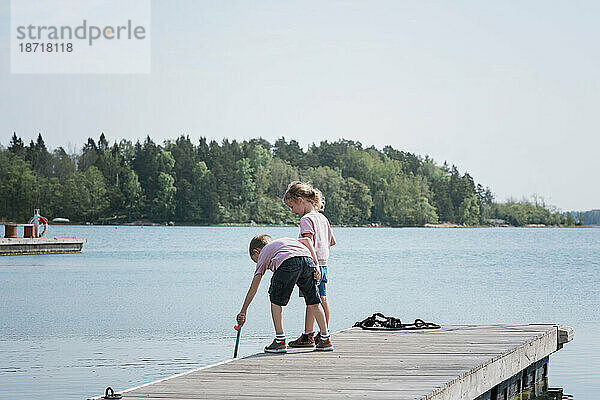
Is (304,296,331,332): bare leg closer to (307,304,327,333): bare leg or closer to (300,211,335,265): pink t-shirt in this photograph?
(307,304,327,333): bare leg

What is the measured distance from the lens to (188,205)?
108562 mm

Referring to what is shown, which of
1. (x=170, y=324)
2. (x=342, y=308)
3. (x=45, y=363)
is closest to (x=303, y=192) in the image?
(x=45, y=363)

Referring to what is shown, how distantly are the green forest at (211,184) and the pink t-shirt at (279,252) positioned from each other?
9437 cm

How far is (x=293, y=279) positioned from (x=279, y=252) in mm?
232

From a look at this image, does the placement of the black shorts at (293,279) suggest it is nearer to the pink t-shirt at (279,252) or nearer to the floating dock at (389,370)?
the pink t-shirt at (279,252)

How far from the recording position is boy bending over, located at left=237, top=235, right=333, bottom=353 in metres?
7.08

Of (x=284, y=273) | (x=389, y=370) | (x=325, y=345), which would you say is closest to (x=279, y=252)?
(x=284, y=273)

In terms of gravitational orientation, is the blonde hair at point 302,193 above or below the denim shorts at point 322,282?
above

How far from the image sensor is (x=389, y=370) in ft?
21.7

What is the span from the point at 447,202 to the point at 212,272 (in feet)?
318

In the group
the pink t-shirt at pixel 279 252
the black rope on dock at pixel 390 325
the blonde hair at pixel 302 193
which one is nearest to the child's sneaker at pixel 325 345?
the pink t-shirt at pixel 279 252

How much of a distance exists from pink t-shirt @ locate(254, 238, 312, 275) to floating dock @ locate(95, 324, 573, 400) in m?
0.70

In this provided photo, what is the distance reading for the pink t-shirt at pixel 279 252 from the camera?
23.2ft

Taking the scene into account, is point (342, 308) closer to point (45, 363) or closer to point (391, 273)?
point (45, 363)
